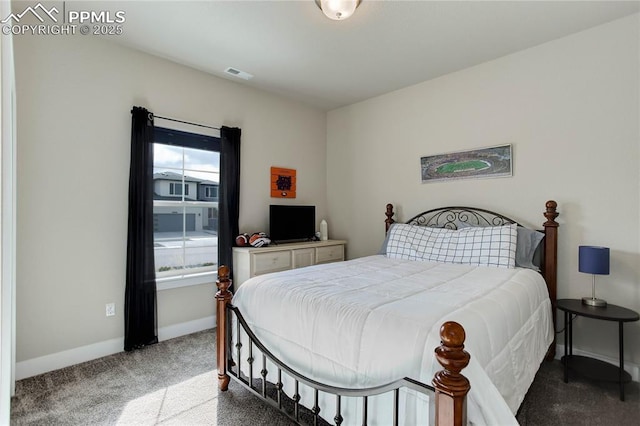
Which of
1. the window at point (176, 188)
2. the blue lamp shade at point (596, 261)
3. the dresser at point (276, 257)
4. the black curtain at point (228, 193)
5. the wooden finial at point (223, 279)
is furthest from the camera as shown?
the black curtain at point (228, 193)

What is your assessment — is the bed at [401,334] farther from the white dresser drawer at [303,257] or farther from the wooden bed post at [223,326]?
the white dresser drawer at [303,257]

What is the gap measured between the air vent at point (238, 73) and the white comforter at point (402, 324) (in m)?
2.28

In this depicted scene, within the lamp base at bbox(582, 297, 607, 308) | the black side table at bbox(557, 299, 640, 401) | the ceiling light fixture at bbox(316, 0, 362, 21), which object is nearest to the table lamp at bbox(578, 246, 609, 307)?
the lamp base at bbox(582, 297, 607, 308)

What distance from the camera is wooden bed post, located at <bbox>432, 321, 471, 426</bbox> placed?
1.03 m

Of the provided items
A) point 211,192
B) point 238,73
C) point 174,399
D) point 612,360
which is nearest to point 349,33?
point 238,73

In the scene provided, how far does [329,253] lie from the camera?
400cm

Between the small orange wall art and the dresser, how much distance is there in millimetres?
689

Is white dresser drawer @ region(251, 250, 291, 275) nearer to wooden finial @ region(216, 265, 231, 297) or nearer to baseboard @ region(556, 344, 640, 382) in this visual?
wooden finial @ region(216, 265, 231, 297)

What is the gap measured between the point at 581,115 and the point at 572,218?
85 cm

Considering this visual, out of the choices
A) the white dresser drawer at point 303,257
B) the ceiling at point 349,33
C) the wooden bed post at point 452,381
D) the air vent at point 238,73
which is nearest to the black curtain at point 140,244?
the ceiling at point 349,33

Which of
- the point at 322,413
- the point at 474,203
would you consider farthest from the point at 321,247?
the point at 322,413

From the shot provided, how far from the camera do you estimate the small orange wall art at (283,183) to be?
3973mm

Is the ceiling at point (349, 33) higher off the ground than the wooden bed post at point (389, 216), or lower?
higher

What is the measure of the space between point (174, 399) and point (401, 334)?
163cm
